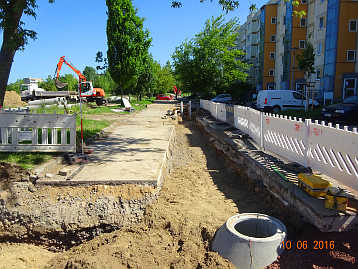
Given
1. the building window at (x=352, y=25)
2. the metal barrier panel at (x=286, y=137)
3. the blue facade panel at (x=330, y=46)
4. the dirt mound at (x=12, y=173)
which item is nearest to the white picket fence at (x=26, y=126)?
the dirt mound at (x=12, y=173)

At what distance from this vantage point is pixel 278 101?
21422 millimetres

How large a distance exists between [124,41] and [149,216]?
81.5 feet

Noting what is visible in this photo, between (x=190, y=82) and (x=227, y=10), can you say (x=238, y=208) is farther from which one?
(x=190, y=82)

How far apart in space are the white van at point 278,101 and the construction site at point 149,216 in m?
15.3

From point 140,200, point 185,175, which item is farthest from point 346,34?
point 140,200

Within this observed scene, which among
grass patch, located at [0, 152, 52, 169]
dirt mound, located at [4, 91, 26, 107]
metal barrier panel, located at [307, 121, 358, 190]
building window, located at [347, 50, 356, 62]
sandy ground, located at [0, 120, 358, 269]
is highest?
building window, located at [347, 50, 356, 62]

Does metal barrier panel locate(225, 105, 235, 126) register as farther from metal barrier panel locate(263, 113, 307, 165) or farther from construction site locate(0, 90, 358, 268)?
construction site locate(0, 90, 358, 268)

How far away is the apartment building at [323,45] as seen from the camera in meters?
27.7

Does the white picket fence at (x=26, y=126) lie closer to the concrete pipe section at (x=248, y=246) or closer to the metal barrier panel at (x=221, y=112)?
the concrete pipe section at (x=248, y=246)

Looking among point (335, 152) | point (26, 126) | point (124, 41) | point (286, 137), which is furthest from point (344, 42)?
point (26, 126)

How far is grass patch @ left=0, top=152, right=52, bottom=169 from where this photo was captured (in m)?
5.94

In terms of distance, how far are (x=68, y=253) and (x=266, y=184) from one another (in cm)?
359

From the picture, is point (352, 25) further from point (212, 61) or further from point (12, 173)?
point (12, 173)

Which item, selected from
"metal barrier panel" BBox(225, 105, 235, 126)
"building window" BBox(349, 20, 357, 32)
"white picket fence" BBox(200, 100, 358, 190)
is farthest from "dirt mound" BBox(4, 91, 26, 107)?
"building window" BBox(349, 20, 357, 32)
